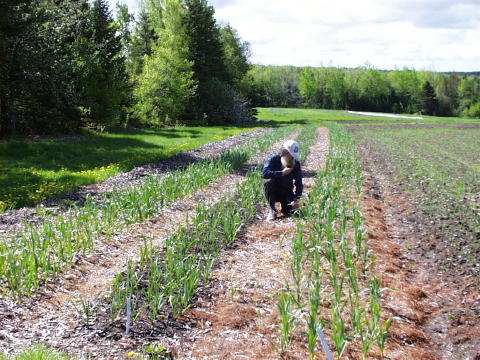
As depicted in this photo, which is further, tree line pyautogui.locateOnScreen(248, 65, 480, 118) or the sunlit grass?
tree line pyautogui.locateOnScreen(248, 65, 480, 118)

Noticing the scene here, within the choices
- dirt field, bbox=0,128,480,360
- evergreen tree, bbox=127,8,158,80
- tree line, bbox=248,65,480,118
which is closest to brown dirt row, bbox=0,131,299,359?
dirt field, bbox=0,128,480,360

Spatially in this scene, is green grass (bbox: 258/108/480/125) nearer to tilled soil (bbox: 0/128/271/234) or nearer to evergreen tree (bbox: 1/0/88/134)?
evergreen tree (bbox: 1/0/88/134)

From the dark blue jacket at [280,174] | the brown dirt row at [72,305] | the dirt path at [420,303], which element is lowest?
the dirt path at [420,303]

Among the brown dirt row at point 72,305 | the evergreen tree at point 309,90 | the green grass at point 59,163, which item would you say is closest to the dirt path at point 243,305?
the brown dirt row at point 72,305

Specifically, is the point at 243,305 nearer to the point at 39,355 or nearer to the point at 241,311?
the point at 241,311

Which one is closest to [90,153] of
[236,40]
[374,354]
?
[374,354]

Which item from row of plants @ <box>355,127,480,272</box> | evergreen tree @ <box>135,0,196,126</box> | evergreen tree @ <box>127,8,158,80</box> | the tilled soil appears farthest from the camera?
evergreen tree @ <box>127,8,158,80</box>

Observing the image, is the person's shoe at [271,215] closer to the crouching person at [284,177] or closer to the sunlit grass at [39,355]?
the crouching person at [284,177]

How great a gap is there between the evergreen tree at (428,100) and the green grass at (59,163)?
72.6m

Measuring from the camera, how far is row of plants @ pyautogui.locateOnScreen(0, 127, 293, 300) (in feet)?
17.2

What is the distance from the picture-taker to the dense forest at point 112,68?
18562 millimetres

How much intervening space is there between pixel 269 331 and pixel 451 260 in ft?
12.0

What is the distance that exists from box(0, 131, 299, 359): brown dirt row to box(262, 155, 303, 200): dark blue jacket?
1.93m

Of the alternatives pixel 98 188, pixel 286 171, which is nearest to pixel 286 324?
pixel 286 171
